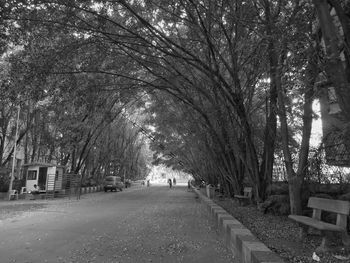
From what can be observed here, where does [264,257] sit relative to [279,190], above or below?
below

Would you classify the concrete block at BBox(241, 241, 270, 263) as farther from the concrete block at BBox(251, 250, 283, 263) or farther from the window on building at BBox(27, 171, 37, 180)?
the window on building at BBox(27, 171, 37, 180)

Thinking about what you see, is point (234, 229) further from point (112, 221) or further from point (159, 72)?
point (159, 72)

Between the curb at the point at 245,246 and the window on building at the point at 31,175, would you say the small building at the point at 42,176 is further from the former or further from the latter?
the curb at the point at 245,246

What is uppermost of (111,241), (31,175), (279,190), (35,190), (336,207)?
(31,175)

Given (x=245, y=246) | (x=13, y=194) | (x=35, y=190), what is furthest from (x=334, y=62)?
(x=35, y=190)

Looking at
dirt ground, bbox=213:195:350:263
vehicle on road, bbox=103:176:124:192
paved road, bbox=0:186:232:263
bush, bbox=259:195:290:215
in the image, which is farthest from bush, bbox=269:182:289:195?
vehicle on road, bbox=103:176:124:192

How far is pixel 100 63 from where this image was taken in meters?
11.9

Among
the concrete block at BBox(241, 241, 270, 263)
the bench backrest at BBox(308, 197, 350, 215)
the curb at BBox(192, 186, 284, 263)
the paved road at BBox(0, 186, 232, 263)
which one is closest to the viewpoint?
the curb at BBox(192, 186, 284, 263)

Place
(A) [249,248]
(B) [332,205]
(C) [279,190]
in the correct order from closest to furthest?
(A) [249,248] → (B) [332,205] → (C) [279,190]

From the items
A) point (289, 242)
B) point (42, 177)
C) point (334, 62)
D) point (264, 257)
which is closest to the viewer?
point (264, 257)

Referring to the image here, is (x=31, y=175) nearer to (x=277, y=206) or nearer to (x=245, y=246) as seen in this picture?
(x=277, y=206)

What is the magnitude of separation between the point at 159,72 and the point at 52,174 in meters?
16.0

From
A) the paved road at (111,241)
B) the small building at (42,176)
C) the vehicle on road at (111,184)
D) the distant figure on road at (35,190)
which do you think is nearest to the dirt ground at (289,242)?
the paved road at (111,241)

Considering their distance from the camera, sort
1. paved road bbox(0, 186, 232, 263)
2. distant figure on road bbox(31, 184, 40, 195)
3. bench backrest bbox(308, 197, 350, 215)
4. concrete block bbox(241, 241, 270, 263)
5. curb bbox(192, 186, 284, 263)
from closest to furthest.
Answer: curb bbox(192, 186, 284, 263)
concrete block bbox(241, 241, 270, 263)
bench backrest bbox(308, 197, 350, 215)
paved road bbox(0, 186, 232, 263)
distant figure on road bbox(31, 184, 40, 195)
